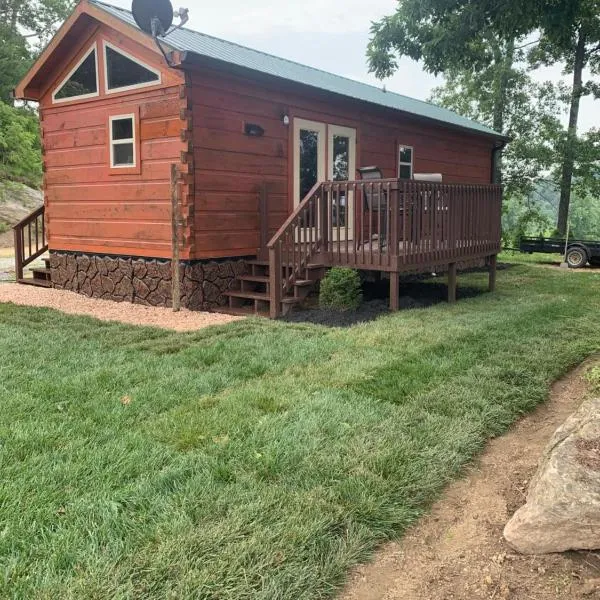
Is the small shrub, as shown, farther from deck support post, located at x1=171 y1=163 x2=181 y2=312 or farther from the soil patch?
deck support post, located at x1=171 y1=163 x2=181 y2=312

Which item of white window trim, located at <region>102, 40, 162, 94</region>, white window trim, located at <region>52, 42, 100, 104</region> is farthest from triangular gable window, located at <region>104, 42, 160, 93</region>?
white window trim, located at <region>52, 42, 100, 104</region>

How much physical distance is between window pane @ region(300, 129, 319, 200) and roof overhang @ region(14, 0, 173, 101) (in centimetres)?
269

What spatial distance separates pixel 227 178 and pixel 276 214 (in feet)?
3.71

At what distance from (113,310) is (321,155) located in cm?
420

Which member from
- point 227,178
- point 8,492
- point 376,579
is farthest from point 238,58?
point 376,579

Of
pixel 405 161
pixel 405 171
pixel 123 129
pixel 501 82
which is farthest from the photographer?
pixel 501 82

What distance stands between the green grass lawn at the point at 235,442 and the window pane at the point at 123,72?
3.85 m

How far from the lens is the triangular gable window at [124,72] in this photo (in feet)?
26.3

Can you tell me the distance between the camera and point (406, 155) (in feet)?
39.6

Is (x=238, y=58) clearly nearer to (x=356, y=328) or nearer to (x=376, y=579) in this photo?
Answer: (x=356, y=328)

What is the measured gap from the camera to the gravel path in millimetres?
6984

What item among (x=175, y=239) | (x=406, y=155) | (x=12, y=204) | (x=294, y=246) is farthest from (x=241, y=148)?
(x=12, y=204)

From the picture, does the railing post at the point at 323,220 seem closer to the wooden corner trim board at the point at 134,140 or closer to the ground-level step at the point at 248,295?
the ground-level step at the point at 248,295

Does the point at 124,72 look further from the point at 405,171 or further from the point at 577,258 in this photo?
the point at 577,258
